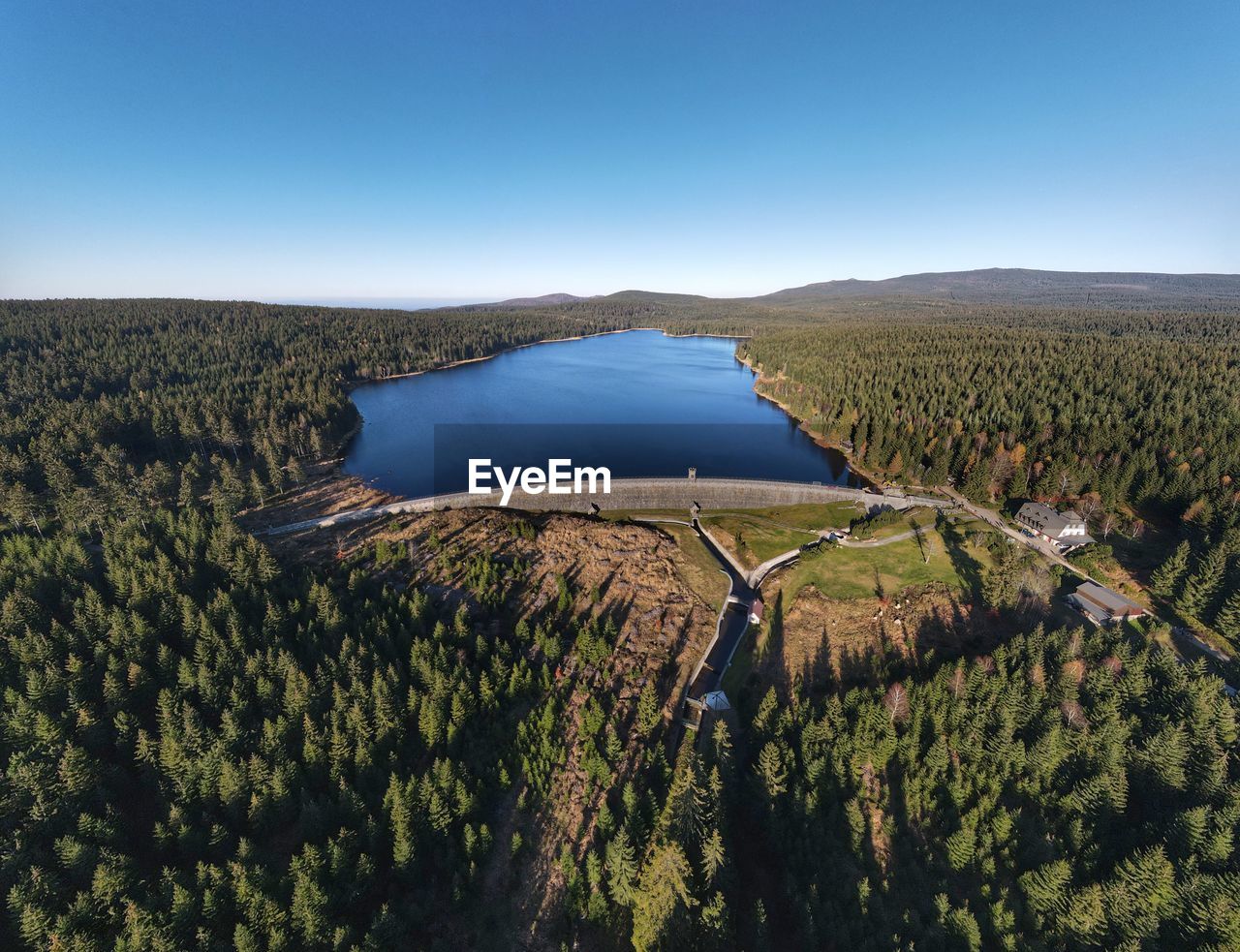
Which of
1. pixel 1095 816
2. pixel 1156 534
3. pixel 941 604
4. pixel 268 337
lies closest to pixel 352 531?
pixel 941 604

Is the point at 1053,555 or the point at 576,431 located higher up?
the point at 576,431

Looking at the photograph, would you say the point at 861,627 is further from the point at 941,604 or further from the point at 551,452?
the point at 551,452

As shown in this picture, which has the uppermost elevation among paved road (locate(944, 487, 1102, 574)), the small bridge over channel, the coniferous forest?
the small bridge over channel

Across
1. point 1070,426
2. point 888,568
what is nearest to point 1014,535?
point 888,568

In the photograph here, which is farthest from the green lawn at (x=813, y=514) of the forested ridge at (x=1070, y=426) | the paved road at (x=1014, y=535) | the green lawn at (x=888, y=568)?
the forested ridge at (x=1070, y=426)

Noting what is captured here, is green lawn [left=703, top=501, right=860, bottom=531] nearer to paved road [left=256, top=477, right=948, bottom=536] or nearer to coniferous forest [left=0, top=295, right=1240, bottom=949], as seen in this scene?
paved road [left=256, top=477, right=948, bottom=536]

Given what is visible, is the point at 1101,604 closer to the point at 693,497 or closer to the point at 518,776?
the point at 693,497

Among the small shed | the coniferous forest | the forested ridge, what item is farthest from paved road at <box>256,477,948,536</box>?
the small shed
